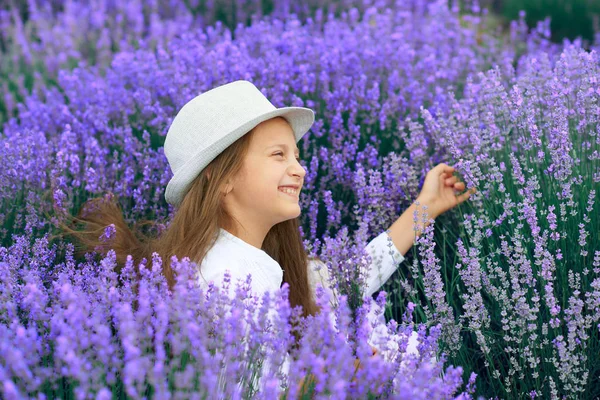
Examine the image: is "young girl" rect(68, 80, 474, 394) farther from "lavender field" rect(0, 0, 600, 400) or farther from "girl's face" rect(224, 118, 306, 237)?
"lavender field" rect(0, 0, 600, 400)

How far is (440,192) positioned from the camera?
306 cm

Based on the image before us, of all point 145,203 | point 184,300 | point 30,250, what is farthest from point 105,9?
point 184,300

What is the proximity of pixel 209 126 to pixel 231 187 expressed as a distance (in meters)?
0.22

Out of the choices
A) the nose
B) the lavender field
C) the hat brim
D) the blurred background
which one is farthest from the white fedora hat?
the blurred background

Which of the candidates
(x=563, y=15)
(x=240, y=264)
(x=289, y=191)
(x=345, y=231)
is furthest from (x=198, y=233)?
(x=563, y=15)

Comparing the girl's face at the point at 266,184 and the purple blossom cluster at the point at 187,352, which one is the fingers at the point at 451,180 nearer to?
the girl's face at the point at 266,184

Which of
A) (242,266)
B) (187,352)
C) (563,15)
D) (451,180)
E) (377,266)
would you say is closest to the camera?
(187,352)

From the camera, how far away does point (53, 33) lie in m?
6.17

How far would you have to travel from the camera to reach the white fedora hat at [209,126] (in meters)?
2.57

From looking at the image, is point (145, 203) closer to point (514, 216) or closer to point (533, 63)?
point (514, 216)

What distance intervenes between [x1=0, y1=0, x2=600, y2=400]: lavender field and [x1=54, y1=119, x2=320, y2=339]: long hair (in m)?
0.07

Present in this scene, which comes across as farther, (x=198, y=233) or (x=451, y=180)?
(x=451, y=180)

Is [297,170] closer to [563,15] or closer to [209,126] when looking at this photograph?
[209,126]

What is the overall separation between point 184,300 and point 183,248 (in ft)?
2.41
